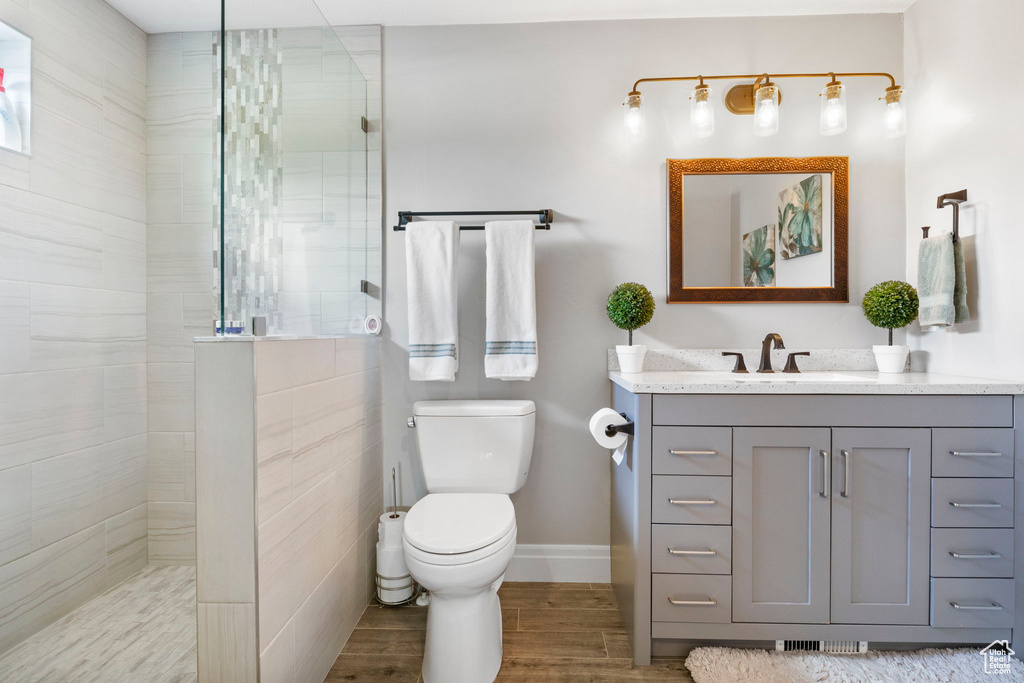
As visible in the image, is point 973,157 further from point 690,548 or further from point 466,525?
point 466,525

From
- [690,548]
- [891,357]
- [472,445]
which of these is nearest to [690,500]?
[690,548]

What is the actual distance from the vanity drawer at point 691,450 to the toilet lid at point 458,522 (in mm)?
499

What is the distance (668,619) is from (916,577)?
754 mm

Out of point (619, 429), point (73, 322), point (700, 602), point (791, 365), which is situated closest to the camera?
point (700, 602)

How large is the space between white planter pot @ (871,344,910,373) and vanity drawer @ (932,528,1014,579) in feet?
1.95

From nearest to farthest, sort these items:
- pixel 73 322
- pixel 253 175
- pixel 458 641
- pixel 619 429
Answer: pixel 253 175
pixel 458 641
pixel 619 429
pixel 73 322

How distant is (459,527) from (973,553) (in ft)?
5.07

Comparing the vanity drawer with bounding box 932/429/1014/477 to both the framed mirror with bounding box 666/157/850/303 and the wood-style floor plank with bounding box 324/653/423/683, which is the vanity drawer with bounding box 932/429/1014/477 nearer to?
the framed mirror with bounding box 666/157/850/303

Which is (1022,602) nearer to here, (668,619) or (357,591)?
(668,619)

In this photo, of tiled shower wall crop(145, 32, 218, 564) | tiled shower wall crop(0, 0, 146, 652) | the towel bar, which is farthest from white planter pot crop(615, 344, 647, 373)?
tiled shower wall crop(0, 0, 146, 652)

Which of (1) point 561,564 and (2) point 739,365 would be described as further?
(1) point 561,564

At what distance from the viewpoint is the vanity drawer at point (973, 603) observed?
1.55 metres

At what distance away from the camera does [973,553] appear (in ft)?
5.10

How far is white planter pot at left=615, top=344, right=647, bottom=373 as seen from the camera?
1.92 m
